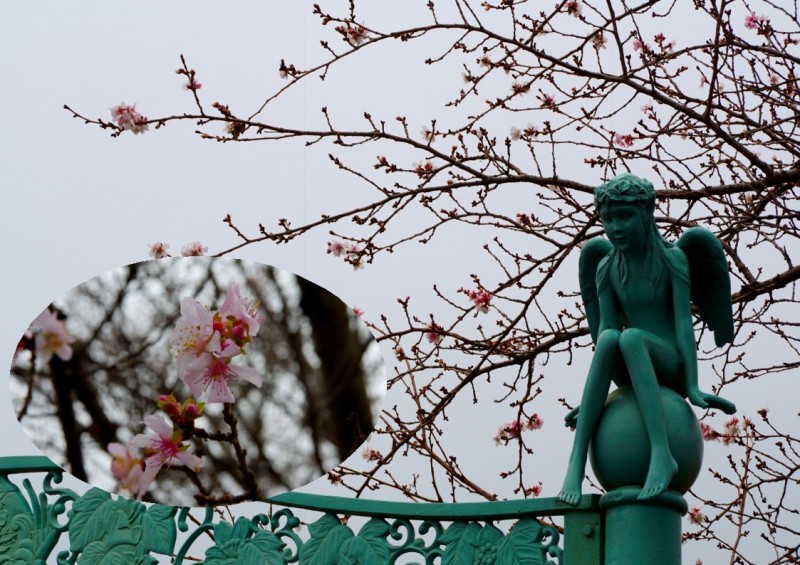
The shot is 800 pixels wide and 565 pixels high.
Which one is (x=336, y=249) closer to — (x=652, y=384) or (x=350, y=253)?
(x=350, y=253)

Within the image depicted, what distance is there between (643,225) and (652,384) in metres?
0.41

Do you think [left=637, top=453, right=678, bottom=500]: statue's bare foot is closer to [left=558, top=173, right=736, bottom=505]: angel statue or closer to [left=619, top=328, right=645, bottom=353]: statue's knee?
[left=558, top=173, right=736, bottom=505]: angel statue

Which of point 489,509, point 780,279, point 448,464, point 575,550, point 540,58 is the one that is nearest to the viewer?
point 575,550

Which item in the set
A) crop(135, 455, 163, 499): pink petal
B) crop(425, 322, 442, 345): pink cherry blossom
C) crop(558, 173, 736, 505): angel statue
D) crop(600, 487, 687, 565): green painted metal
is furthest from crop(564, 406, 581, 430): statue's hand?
crop(425, 322, 442, 345): pink cherry blossom

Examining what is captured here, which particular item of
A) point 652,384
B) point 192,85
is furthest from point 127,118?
point 652,384

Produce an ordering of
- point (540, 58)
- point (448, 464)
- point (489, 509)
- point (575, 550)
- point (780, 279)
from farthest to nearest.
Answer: point (448, 464) → point (540, 58) → point (780, 279) → point (489, 509) → point (575, 550)

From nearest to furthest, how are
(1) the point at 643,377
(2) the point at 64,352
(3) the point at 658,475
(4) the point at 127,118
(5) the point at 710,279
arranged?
(3) the point at 658,475 < (1) the point at 643,377 < (5) the point at 710,279 < (2) the point at 64,352 < (4) the point at 127,118

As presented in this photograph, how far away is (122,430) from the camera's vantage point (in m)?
3.49

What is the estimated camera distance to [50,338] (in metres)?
3.60

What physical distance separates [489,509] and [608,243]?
2.65 ft

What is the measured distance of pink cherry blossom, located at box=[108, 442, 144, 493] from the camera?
349 cm

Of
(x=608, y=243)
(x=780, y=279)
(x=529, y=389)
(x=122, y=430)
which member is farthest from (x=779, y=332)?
(x=122, y=430)

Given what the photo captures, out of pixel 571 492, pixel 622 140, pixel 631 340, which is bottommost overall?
pixel 571 492

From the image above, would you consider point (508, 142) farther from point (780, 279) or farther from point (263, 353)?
point (263, 353)
